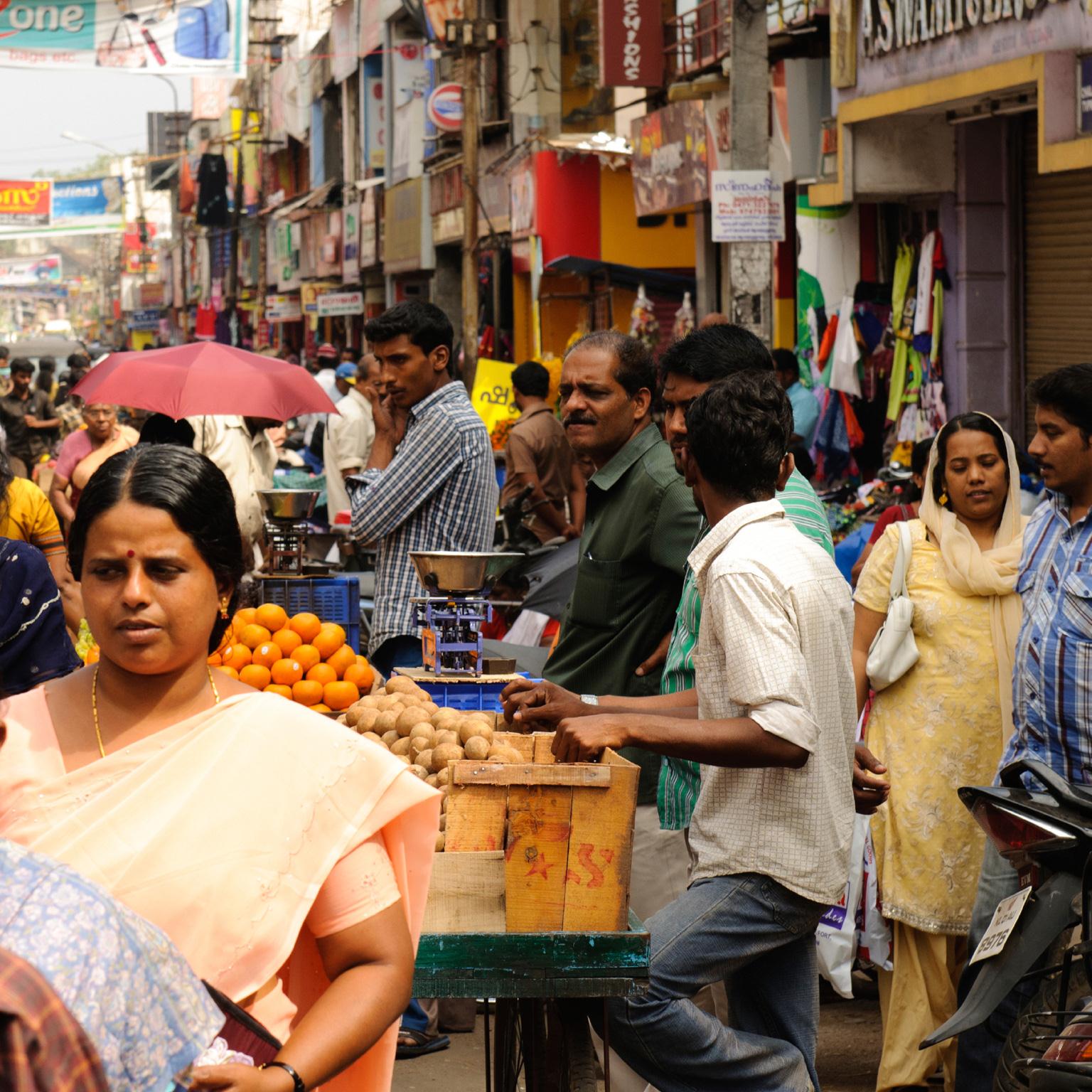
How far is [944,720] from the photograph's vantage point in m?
5.05

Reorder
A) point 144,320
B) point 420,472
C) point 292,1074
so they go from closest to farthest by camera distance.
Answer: point 292,1074 < point 420,472 < point 144,320

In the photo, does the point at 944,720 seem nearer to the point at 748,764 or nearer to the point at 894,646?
the point at 894,646

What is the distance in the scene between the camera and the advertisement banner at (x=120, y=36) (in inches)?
706

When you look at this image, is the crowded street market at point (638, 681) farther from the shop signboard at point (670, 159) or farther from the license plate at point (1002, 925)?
the shop signboard at point (670, 159)

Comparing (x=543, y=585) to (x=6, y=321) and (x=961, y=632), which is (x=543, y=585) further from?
(x=6, y=321)

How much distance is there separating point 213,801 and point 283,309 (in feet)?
138

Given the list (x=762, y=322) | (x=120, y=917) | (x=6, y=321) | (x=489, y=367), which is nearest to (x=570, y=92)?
(x=489, y=367)

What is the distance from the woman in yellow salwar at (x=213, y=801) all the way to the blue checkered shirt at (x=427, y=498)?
347 cm

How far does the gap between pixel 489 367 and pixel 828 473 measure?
10.6 feet

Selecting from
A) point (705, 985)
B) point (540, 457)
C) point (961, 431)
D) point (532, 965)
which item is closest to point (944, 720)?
point (961, 431)

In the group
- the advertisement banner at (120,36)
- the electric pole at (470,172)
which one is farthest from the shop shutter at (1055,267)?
the advertisement banner at (120,36)

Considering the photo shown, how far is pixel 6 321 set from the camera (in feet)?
484

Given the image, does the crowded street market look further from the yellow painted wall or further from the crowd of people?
the yellow painted wall

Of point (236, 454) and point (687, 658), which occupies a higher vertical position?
point (236, 454)
